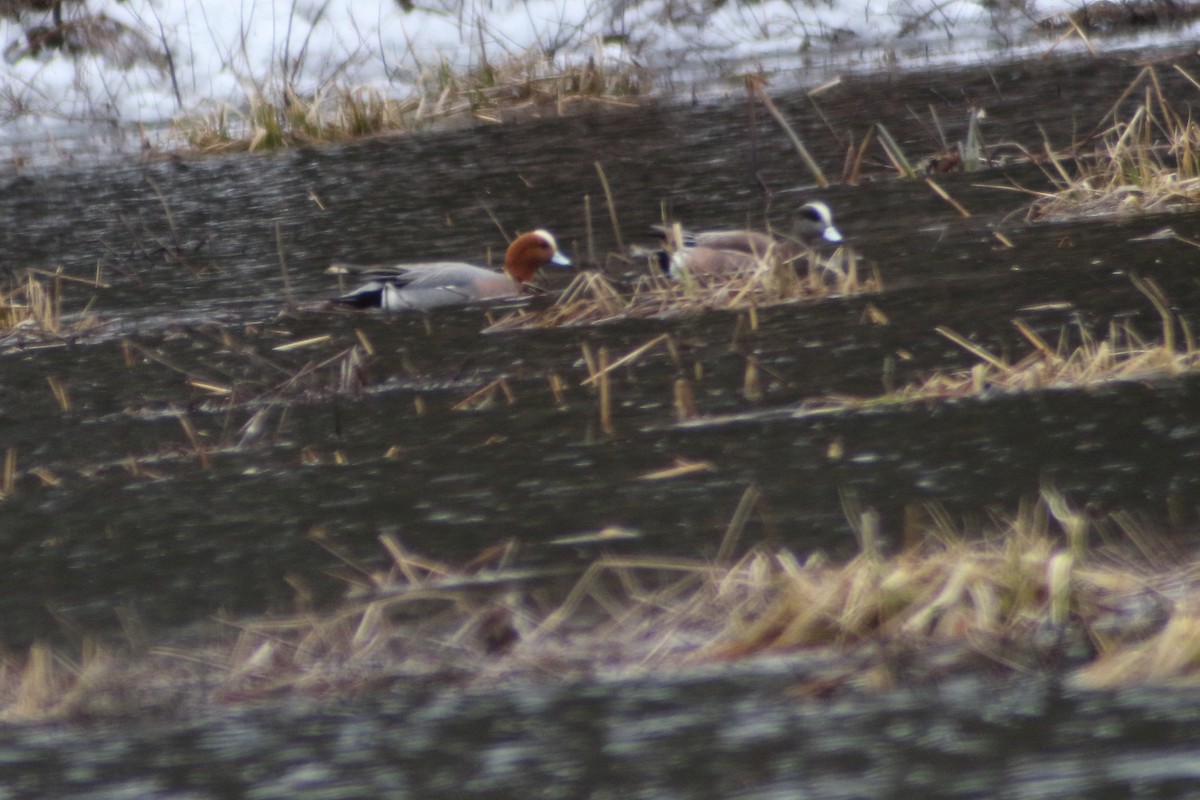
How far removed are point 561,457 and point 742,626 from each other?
5.69 feet

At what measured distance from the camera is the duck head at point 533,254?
906cm

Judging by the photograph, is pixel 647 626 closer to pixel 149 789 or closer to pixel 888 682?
pixel 888 682

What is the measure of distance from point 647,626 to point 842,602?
0.35m

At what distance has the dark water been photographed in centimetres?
288

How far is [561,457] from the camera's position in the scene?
16.3 feet

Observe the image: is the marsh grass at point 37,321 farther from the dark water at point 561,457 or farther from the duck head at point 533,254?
the duck head at point 533,254

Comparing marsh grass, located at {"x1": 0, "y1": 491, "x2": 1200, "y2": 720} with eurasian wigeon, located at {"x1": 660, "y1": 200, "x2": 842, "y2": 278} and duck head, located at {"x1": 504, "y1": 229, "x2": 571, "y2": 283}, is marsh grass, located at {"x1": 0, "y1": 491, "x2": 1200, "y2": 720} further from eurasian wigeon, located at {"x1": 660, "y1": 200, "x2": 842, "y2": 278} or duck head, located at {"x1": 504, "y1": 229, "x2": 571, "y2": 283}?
duck head, located at {"x1": 504, "y1": 229, "x2": 571, "y2": 283}

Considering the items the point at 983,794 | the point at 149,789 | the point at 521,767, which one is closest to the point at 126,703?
the point at 149,789

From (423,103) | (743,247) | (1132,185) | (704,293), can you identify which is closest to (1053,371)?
(704,293)

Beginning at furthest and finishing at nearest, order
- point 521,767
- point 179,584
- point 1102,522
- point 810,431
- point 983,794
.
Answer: point 810,431
point 179,584
point 1102,522
point 521,767
point 983,794

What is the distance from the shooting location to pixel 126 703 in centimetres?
333

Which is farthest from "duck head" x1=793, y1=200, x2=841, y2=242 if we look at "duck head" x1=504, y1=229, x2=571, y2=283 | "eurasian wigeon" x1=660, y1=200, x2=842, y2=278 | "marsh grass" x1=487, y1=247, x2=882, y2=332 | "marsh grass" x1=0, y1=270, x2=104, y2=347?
"marsh grass" x1=0, y1=270, x2=104, y2=347

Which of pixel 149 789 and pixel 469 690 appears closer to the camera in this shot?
pixel 149 789

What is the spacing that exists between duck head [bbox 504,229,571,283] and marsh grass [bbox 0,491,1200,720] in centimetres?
525
